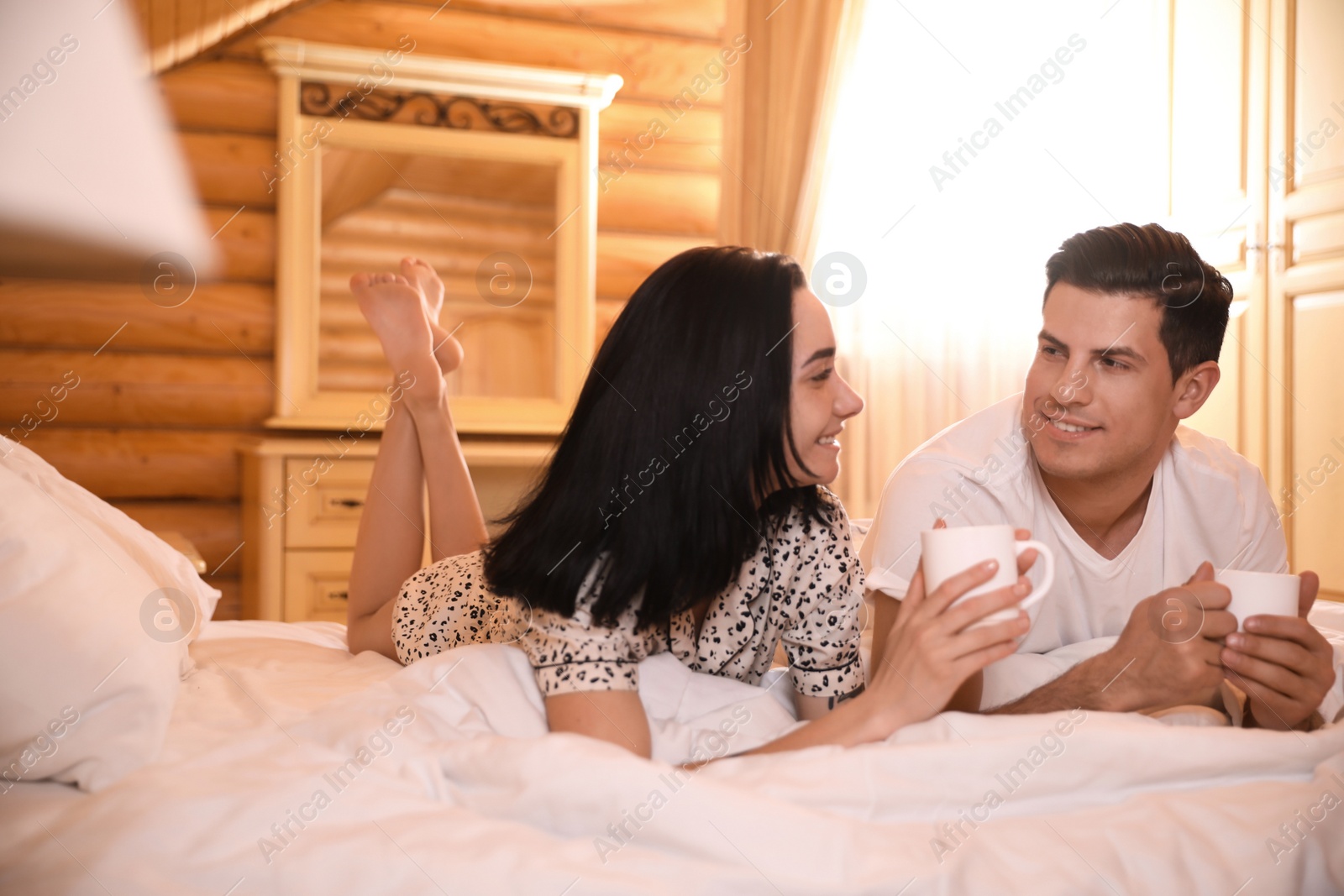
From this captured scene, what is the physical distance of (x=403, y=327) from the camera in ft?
5.47

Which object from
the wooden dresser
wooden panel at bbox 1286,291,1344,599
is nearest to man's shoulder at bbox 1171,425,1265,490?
wooden panel at bbox 1286,291,1344,599

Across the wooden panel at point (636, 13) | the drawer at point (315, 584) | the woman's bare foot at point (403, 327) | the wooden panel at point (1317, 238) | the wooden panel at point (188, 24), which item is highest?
the wooden panel at point (636, 13)

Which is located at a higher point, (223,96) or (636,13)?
(636,13)

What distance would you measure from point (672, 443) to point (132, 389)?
2412 millimetres

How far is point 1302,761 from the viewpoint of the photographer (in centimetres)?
82

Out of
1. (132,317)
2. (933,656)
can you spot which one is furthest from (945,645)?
(132,317)

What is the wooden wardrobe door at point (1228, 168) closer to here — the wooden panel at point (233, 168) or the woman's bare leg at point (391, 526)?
the woman's bare leg at point (391, 526)

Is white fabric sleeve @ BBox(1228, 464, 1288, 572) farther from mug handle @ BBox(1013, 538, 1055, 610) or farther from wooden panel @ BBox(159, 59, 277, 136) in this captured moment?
wooden panel @ BBox(159, 59, 277, 136)

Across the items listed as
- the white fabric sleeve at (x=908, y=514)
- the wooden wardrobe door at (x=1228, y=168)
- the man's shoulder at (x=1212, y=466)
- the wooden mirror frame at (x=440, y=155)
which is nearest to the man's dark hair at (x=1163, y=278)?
the man's shoulder at (x=1212, y=466)

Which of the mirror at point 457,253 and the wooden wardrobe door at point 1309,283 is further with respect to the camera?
the mirror at point 457,253

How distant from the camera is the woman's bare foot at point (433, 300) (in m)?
1.77

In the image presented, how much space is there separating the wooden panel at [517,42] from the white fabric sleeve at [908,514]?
2.39 m

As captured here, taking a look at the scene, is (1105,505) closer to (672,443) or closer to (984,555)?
(984,555)

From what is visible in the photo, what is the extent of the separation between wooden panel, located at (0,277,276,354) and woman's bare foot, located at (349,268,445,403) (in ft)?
4.38
